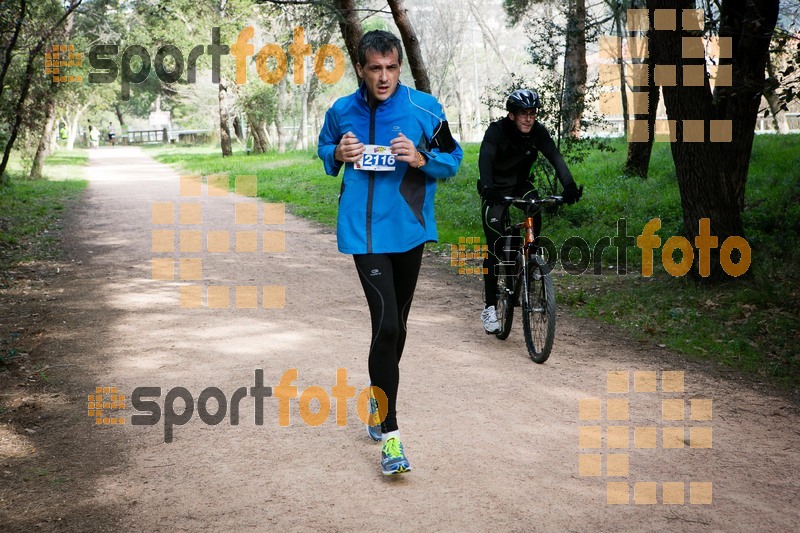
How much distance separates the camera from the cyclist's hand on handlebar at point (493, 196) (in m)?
6.51

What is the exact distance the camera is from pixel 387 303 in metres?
4.37

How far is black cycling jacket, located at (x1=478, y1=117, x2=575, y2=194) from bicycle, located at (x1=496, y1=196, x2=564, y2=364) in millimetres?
281

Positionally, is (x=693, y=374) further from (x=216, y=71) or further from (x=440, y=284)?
(x=216, y=71)

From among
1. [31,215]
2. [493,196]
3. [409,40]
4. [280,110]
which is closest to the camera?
[493,196]

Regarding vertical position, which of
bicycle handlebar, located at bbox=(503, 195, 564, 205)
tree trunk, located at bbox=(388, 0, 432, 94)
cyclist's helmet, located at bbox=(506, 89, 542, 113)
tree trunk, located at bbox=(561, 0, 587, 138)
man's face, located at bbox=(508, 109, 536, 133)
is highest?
tree trunk, located at bbox=(388, 0, 432, 94)

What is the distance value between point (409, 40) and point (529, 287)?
42.9ft

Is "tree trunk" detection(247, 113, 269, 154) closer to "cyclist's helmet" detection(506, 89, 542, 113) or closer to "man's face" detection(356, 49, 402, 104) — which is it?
"cyclist's helmet" detection(506, 89, 542, 113)

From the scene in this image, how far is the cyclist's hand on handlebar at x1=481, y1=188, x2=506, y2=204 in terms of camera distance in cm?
651

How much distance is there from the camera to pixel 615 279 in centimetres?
973

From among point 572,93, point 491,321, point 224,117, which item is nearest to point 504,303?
point 491,321

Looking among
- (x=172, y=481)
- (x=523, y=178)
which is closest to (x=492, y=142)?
(x=523, y=178)

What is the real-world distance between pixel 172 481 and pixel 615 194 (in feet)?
36.7

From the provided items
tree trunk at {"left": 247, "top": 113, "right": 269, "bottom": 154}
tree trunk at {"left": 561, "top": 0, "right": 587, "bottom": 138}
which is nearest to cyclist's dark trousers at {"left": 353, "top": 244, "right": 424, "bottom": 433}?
tree trunk at {"left": 561, "top": 0, "right": 587, "bottom": 138}

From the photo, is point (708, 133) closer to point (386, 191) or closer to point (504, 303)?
point (504, 303)
